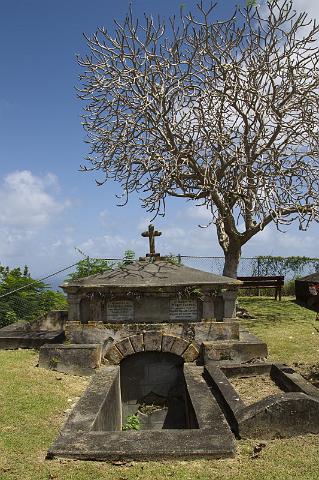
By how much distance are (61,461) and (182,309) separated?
4.08 metres

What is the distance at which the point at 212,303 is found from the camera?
303 inches

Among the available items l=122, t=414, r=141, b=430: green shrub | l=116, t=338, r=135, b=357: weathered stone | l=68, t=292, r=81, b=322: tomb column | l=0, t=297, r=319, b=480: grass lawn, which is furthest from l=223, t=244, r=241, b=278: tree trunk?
l=122, t=414, r=141, b=430: green shrub

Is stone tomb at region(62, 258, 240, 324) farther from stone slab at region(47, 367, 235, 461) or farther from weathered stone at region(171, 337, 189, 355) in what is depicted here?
stone slab at region(47, 367, 235, 461)

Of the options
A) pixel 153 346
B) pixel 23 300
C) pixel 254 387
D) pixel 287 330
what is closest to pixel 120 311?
pixel 153 346

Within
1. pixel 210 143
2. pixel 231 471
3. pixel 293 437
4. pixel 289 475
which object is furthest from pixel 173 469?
pixel 210 143

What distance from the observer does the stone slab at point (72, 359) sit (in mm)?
7160

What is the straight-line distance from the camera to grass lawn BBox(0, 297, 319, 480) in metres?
3.65

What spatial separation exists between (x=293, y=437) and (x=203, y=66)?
1062 cm

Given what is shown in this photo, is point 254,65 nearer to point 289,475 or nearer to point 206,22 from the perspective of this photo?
point 206,22

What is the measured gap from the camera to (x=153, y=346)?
296 inches

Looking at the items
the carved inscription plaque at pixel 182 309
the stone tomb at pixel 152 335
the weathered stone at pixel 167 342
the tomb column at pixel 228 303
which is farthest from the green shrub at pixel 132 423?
the tomb column at pixel 228 303

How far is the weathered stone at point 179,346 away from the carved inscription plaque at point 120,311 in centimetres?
87

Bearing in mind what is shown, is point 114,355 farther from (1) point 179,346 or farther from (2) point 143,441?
(2) point 143,441

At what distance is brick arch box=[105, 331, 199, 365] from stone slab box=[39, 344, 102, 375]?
0.39 meters
